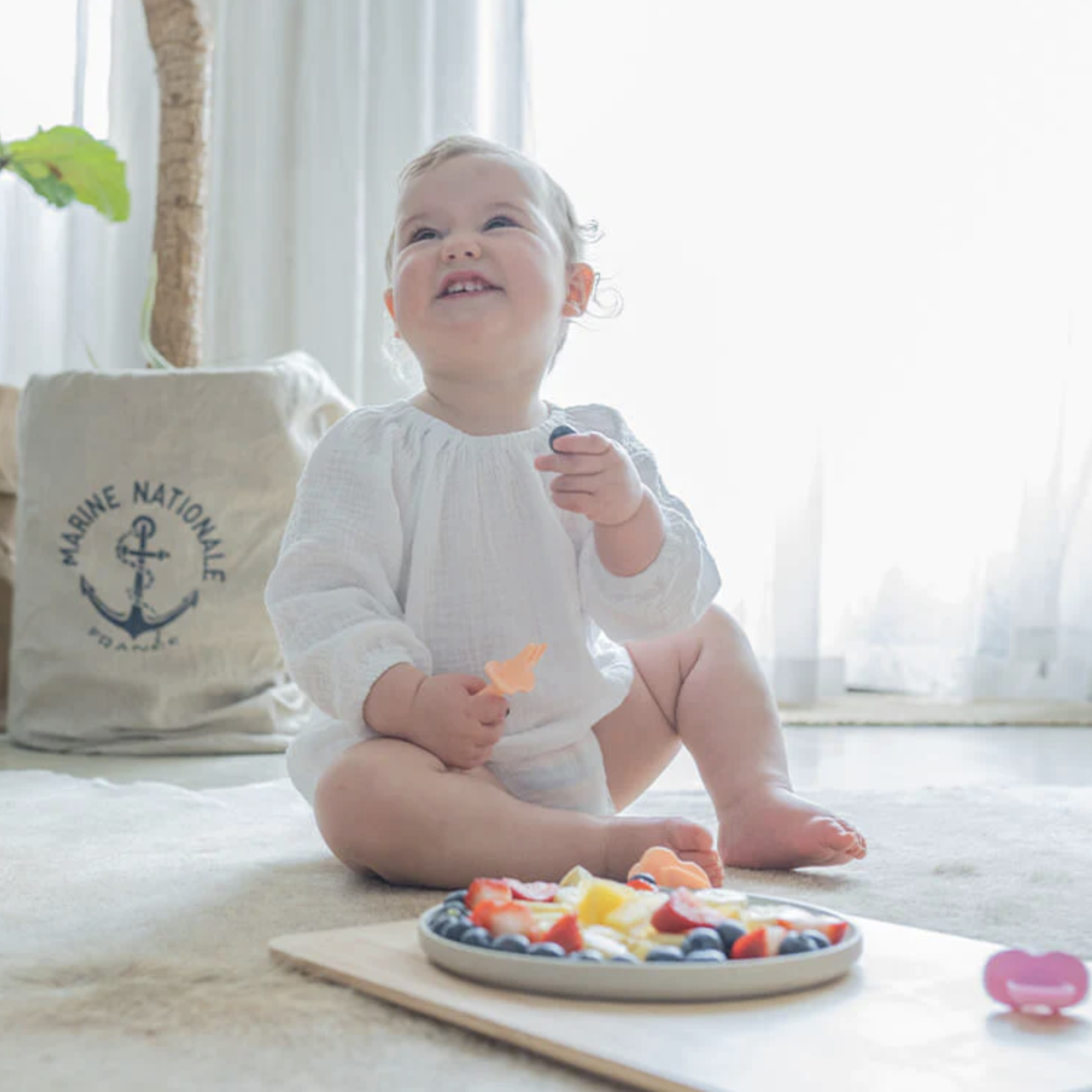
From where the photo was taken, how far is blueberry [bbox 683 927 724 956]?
587 mm

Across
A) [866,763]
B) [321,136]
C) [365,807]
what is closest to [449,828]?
[365,807]

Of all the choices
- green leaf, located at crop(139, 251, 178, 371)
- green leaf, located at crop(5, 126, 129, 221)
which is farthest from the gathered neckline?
green leaf, located at crop(5, 126, 129, 221)

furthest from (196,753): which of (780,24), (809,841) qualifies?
(780,24)

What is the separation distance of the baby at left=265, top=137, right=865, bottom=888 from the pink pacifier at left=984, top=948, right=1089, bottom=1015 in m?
0.29

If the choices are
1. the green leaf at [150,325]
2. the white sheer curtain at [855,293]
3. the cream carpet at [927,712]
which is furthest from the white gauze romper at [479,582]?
the white sheer curtain at [855,293]

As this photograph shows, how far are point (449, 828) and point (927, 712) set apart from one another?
58.4 inches

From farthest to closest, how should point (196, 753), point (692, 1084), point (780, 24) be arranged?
1. point (780, 24)
2. point (196, 753)
3. point (692, 1084)

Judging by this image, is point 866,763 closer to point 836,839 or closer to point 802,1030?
point 836,839

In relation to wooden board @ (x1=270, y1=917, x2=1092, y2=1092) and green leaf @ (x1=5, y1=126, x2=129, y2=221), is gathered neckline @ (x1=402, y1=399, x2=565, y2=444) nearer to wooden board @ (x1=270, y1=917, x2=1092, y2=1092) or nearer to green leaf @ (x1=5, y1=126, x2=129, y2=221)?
wooden board @ (x1=270, y1=917, x2=1092, y2=1092)

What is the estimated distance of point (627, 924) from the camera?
0.63m

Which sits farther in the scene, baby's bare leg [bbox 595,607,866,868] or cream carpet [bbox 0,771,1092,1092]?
baby's bare leg [bbox 595,607,866,868]

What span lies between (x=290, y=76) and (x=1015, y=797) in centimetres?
187

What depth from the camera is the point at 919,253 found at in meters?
2.38

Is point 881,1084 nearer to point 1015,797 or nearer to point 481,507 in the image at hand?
point 481,507
